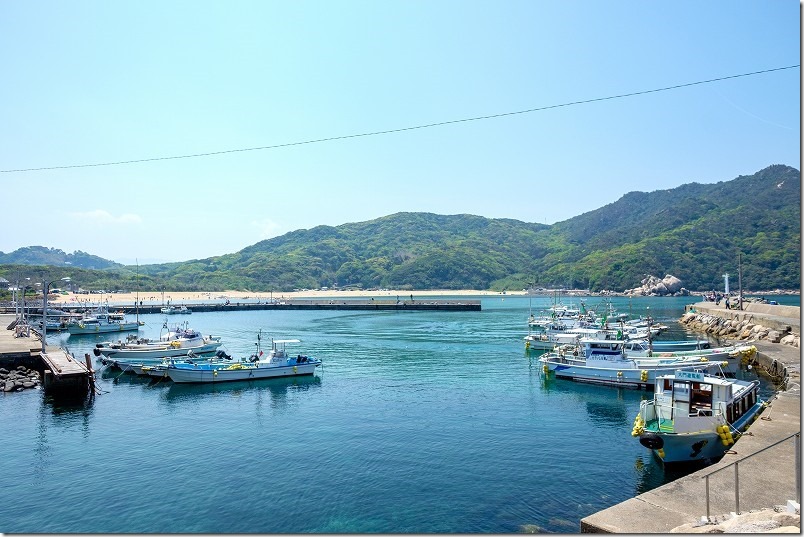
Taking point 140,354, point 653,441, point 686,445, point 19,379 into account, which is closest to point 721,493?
point 653,441

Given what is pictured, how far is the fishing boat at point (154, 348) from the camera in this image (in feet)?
151

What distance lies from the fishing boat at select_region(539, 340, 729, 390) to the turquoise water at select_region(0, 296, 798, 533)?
110 centimetres

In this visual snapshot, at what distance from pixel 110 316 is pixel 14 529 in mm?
78177

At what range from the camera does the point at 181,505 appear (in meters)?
17.2

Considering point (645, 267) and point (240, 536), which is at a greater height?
point (645, 267)

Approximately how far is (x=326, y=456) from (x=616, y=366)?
22843mm

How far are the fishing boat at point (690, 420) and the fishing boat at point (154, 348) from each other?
133 feet

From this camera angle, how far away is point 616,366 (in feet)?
118

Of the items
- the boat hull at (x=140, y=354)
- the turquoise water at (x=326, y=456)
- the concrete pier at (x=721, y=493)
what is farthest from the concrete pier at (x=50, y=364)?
the concrete pier at (x=721, y=493)

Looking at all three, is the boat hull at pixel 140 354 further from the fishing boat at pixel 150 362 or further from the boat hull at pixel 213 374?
the boat hull at pixel 213 374

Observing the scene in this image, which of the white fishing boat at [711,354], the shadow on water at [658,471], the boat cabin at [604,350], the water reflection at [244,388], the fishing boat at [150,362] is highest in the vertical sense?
the boat cabin at [604,350]

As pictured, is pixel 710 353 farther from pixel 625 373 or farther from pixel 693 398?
pixel 693 398

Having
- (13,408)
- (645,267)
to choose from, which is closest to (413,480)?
(13,408)

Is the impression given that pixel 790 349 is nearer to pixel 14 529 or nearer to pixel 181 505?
pixel 181 505
